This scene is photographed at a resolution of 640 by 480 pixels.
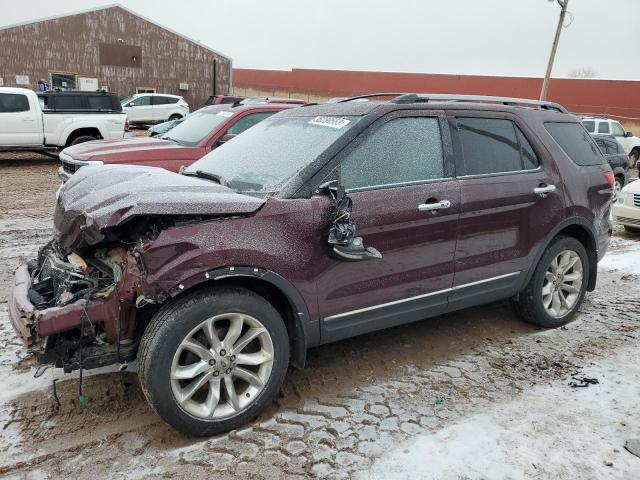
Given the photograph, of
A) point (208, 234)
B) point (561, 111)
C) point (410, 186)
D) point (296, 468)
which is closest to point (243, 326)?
point (208, 234)

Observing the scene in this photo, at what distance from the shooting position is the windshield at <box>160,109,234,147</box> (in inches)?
305

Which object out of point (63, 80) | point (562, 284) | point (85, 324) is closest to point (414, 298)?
point (562, 284)

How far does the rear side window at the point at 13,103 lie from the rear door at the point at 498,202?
12808mm

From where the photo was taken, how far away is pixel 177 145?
7.47 meters

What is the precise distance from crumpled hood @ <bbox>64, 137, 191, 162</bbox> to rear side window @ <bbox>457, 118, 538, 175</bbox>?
4.35m

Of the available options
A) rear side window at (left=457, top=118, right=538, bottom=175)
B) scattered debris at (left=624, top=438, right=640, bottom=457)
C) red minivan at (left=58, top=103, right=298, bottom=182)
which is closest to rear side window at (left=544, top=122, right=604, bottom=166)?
rear side window at (left=457, top=118, right=538, bottom=175)

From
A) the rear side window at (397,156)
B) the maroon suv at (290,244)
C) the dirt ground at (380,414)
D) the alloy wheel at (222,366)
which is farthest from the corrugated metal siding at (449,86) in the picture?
the alloy wheel at (222,366)

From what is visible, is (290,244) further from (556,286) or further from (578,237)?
(578,237)

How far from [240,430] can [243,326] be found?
1.96 feet

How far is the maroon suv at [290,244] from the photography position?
2.86 m

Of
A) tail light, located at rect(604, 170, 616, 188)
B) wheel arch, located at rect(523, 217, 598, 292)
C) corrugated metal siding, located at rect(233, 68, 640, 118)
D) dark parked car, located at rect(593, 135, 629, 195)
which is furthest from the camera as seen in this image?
corrugated metal siding, located at rect(233, 68, 640, 118)

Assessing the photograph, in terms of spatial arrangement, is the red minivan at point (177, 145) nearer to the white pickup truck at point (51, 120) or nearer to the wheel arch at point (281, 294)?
the wheel arch at point (281, 294)

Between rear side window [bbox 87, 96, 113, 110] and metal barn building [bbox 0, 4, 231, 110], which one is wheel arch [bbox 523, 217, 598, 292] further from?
metal barn building [bbox 0, 4, 231, 110]

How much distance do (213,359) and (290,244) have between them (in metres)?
0.77
